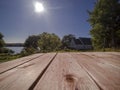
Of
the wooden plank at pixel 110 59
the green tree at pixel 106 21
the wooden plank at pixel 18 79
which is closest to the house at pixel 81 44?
the green tree at pixel 106 21

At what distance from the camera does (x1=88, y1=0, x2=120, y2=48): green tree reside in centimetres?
2222

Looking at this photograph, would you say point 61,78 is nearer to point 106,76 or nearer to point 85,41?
point 106,76

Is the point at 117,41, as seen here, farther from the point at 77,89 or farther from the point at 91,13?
the point at 77,89

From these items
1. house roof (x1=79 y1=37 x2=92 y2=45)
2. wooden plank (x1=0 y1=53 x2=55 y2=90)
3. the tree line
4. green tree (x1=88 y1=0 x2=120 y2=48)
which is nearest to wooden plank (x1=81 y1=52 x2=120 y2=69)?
wooden plank (x1=0 y1=53 x2=55 y2=90)

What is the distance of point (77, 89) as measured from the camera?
74 cm

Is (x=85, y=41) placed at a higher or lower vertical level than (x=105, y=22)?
lower

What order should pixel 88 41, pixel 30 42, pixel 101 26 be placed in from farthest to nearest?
pixel 30 42, pixel 88 41, pixel 101 26

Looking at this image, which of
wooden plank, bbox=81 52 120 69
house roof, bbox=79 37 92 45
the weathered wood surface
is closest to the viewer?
the weathered wood surface

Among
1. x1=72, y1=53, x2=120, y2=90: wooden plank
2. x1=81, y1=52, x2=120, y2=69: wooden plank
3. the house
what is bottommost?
A: x1=72, y1=53, x2=120, y2=90: wooden plank

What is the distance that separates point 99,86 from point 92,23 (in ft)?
80.9

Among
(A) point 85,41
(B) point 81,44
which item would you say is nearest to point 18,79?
(B) point 81,44

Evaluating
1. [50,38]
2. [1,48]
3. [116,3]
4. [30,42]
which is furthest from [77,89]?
[30,42]

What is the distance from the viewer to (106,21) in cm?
2222

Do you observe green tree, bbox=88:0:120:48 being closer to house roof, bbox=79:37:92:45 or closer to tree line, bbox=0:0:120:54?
tree line, bbox=0:0:120:54
